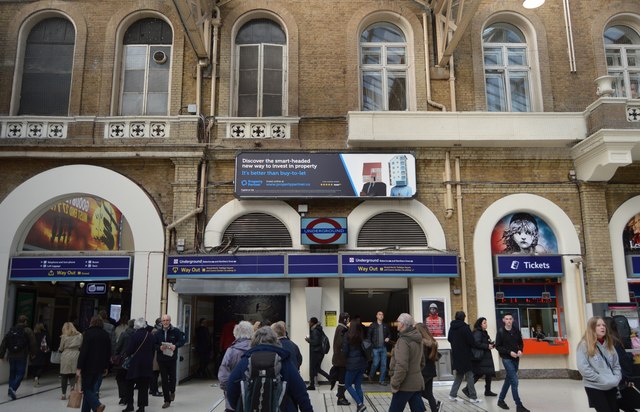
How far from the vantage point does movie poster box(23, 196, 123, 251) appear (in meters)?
13.1

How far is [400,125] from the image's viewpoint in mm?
13000

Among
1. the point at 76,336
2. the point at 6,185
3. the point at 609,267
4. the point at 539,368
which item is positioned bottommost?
the point at 539,368

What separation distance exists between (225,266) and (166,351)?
323cm

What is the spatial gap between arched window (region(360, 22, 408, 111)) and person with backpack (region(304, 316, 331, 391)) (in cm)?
604

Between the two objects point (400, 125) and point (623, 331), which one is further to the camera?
point (400, 125)

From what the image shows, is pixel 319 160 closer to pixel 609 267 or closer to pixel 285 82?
pixel 285 82

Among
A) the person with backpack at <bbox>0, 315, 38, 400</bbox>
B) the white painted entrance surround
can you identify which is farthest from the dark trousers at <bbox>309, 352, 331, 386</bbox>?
the person with backpack at <bbox>0, 315, 38, 400</bbox>

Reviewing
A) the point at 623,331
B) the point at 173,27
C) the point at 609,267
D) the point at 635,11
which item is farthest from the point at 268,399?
the point at 635,11

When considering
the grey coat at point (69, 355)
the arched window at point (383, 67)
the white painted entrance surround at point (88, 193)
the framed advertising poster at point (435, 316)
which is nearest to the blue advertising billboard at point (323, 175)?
the arched window at point (383, 67)

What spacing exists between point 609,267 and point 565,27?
6.36 meters

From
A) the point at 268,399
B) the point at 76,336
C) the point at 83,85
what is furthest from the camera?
the point at 83,85

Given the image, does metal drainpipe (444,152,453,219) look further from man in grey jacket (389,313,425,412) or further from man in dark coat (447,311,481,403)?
man in grey jacket (389,313,425,412)

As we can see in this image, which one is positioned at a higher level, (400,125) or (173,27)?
(173,27)

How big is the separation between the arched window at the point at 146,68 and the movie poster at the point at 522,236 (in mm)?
9021
